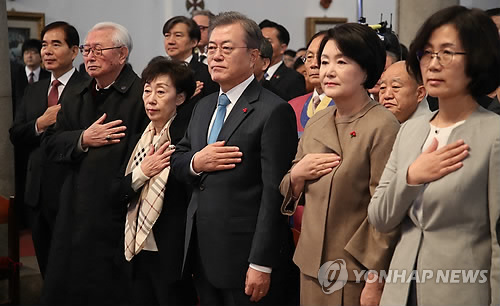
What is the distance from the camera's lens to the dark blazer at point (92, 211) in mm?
4320

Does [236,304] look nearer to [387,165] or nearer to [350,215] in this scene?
[350,215]

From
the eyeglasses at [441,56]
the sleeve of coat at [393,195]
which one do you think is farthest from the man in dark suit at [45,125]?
the eyeglasses at [441,56]

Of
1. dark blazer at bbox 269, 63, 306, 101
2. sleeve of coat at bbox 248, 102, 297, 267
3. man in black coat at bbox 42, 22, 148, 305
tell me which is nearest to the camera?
sleeve of coat at bbox 248, 102, 297, 267

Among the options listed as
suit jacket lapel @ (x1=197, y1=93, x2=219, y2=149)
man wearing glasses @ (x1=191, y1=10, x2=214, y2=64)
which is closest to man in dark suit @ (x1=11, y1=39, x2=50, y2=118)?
man wearing glasses @ (x1=191, y1=10, x2=214, y2=64)

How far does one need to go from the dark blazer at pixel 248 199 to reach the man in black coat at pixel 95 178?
96 cm

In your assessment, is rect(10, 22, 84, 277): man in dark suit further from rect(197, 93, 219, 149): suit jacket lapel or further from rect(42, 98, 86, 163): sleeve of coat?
rect(197, 93, 219, 149): suit jacket lapel

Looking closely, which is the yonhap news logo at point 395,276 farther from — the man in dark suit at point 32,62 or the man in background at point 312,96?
the man in dark suit at point 32,62

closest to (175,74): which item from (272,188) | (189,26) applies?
(272,188)

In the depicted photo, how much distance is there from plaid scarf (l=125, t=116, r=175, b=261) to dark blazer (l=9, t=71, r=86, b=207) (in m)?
1.08

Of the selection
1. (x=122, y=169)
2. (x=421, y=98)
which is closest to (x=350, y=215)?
(x=421, y=98)

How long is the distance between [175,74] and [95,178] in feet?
2.65

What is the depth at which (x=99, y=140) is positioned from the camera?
431 cm

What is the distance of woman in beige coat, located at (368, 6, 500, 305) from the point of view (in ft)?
7.80

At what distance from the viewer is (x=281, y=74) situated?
6.62m
